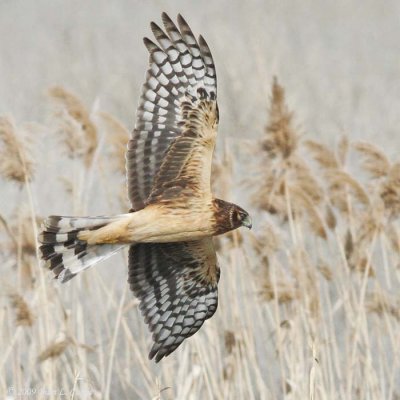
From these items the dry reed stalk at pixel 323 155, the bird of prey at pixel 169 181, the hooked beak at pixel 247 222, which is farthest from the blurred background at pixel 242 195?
the hooked beak at pixel 247 222

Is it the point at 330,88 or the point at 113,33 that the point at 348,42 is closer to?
the point at 330,88

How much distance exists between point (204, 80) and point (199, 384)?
1810 millimetres

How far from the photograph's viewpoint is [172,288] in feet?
23.1

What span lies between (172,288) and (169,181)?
71 cm

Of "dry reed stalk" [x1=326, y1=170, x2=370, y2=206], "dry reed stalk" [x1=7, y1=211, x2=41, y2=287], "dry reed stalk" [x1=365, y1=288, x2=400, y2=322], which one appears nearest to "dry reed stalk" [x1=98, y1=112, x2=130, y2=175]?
"dry reed stalk" [x1=7, y1=211, x2=41, y2=287]

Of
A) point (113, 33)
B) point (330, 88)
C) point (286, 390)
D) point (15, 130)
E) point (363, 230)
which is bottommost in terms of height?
point (286, 390)

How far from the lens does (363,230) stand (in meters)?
7.93

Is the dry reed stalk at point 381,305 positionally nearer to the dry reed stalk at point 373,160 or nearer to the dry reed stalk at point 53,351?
the dry reed stalk at point 373,160

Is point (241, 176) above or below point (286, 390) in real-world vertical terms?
above

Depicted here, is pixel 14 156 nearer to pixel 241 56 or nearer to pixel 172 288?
pixel 172 288

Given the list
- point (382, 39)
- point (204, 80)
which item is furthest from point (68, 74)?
point (204, 80)

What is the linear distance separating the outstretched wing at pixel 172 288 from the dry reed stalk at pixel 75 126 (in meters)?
0.88

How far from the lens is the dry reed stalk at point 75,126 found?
744 cm

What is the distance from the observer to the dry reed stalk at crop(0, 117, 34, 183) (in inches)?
276
